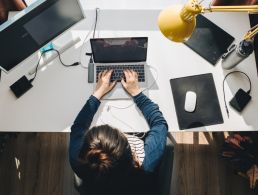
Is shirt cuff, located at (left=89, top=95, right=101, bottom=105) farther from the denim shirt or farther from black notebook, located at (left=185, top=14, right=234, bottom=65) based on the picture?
black notebook, located at (left=185, top=14, right=234, bottom=65)

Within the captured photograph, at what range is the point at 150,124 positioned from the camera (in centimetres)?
162

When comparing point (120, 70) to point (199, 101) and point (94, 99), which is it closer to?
point (94, 99)

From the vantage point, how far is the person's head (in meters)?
1.31

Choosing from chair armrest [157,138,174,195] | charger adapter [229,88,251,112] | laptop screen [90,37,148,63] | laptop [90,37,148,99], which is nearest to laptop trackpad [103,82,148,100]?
laptop [90,37,148,99]

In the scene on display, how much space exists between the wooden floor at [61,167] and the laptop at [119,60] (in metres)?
0.74

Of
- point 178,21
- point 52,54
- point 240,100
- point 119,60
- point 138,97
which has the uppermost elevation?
point 178,21

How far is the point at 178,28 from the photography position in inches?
49.0

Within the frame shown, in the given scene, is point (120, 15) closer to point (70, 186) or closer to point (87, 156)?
point (87, 156)

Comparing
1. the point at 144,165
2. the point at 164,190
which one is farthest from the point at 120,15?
the point at 164,190

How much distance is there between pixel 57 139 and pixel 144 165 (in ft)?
3.23

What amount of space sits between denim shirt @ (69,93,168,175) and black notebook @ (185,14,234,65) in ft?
1.31

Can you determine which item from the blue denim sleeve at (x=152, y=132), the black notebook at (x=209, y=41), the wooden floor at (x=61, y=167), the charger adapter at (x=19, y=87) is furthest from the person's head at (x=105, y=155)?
the wooden floor at (x=61, y=167)

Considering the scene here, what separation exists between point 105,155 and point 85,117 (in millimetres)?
339

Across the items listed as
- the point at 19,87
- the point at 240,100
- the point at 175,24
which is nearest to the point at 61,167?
the point at 19,87
